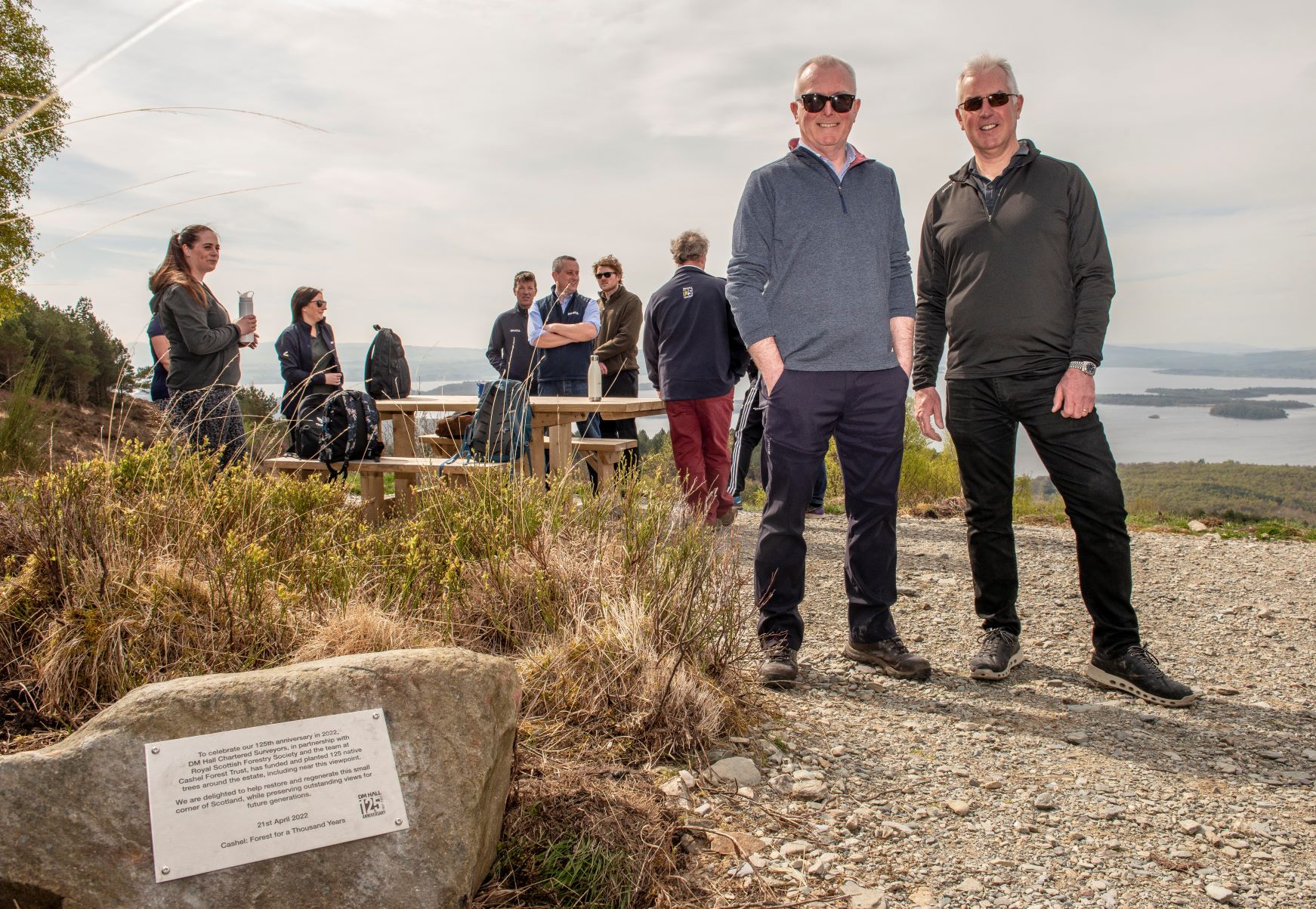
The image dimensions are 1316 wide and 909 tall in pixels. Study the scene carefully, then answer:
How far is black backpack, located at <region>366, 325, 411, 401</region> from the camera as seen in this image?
670cm

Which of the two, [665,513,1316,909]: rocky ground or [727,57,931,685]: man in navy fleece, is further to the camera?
[727,57,931,685]: man in navy fleece

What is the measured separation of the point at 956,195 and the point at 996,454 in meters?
1.01

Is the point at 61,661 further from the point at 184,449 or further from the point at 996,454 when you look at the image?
the point at 996,454

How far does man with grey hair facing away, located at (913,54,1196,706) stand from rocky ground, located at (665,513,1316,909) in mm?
314

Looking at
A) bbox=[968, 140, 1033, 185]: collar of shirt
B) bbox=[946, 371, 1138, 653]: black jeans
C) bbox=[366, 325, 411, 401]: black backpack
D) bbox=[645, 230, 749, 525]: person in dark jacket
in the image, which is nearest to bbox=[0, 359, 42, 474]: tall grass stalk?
bbox=[366, 325, 411, 401]: black backpack

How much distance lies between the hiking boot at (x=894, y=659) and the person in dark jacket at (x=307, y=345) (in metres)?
3.99

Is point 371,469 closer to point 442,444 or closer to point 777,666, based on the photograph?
point 442,444

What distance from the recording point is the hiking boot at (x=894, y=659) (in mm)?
3520

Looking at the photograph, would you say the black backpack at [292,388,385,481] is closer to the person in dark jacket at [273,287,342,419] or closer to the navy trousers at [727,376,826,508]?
the person in dark jacket at [273,287,342,419]

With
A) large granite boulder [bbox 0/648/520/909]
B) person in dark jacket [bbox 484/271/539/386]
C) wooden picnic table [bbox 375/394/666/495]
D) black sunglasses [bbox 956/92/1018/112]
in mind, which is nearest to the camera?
large granite boulder [bbox 0/648/520/909]

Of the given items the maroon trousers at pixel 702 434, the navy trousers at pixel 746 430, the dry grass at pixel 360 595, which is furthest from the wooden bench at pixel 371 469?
the navy trousers at pixel 746 430

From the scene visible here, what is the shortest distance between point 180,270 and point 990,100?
4.27 meters

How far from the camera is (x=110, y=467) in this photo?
341cm

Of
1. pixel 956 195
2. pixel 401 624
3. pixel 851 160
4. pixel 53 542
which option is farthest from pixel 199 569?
pixel 956 195
